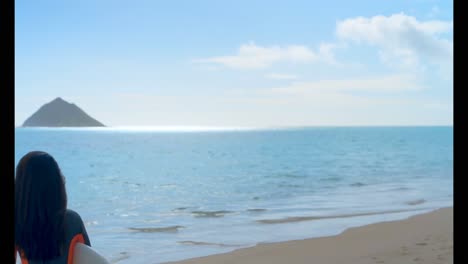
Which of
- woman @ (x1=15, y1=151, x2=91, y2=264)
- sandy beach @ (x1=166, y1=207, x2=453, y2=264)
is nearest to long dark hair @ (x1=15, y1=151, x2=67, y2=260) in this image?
woman @ (x1=15, y1=151, x2=91, y2=264)

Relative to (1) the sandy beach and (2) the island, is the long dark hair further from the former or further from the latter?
(2) the island

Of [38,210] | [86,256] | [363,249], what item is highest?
[38,210]

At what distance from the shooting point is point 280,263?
7816 mm

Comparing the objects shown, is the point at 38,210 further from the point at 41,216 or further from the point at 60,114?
the point at 60,114

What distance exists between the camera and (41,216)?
5.10 feet

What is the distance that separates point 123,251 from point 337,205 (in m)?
7.47

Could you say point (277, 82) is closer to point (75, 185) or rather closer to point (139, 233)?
point (75, 185)

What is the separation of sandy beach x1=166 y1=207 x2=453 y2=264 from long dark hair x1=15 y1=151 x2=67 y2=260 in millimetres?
6236

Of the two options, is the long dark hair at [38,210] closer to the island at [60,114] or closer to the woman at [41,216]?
the woman at [41,216]

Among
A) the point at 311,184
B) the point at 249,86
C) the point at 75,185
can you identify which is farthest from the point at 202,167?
the point at 249,86

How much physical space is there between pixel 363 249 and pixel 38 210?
7.38 metres

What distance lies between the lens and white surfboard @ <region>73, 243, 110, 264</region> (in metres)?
1.46

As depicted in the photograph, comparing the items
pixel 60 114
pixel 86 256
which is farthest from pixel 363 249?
pixel 60 114

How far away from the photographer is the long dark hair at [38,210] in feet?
5.07
